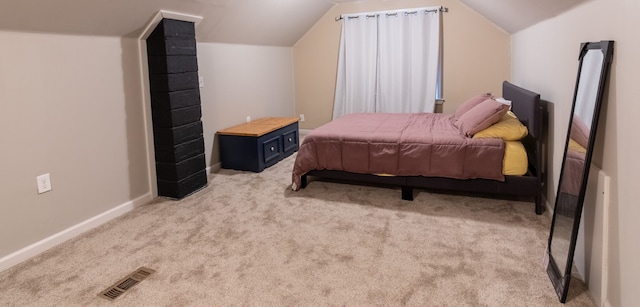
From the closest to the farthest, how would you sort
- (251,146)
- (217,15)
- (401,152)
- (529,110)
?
(529,110)
(401,152)
(217,15)
(251,146)

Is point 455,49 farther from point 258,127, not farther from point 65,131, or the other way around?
point 65,131

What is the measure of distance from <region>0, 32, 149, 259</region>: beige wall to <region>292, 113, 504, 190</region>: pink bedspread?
1.50m

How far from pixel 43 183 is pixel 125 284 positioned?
1014mm

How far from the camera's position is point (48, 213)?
2.71 m

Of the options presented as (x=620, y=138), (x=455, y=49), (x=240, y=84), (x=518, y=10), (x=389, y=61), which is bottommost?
(x=620, y=138)

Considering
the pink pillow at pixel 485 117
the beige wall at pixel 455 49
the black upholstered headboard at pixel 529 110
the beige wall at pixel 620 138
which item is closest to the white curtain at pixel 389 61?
the beige wall at pixel 455 49

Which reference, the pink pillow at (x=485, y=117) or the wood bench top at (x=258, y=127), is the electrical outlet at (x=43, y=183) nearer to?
the wood bench top at (x=258, y=127)

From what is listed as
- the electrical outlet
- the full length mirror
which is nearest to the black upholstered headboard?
the full length mirror

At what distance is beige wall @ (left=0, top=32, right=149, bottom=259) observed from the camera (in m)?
2.46

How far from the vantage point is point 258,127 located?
4648 millimetres

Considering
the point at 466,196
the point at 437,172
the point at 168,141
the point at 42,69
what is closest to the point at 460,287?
the point at 437,172

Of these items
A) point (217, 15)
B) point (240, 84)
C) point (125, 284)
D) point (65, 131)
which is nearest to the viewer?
point (125, 284)

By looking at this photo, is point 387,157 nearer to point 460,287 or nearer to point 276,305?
point 460,287

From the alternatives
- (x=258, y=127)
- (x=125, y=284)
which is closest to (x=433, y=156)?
(x=258, y=127)
